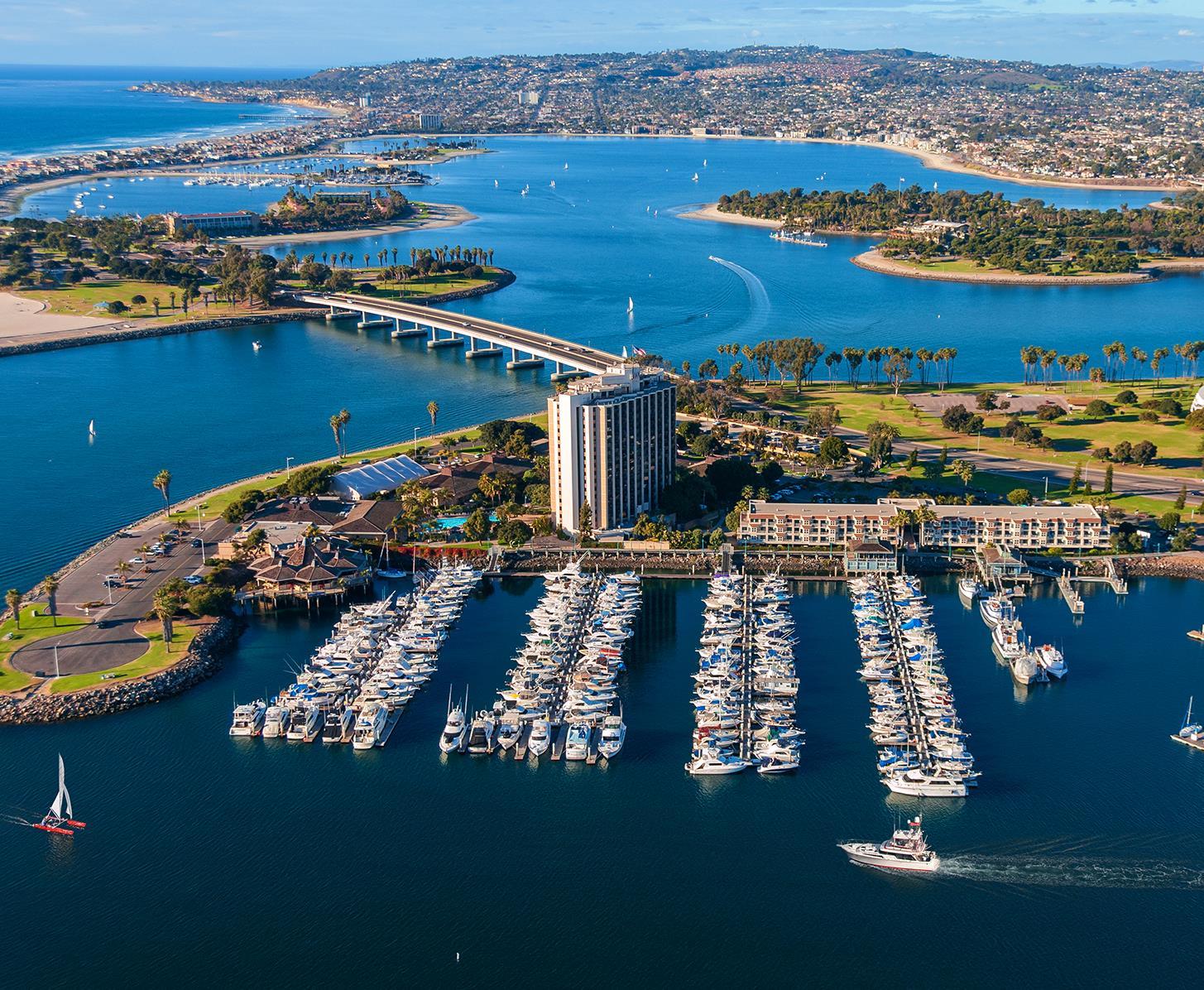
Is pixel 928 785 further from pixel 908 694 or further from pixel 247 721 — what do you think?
pixel 247 721

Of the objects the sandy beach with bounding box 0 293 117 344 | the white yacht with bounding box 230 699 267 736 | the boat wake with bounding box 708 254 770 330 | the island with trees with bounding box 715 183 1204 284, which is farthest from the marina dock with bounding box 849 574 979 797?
the island with trees with bounding box 715 183 1204 284

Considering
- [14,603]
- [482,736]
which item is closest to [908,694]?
[482,736]

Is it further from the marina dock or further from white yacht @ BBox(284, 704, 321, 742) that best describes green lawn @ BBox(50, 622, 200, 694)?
the marina dock

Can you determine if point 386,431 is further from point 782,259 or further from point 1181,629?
point 782,259

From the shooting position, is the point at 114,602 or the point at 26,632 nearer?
the point at 26,632

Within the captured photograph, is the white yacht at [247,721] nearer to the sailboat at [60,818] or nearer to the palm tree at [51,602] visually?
the sailboat at [60,818]
